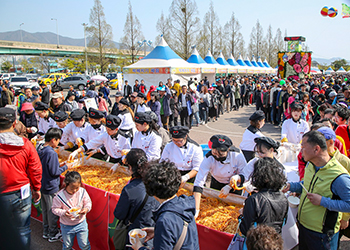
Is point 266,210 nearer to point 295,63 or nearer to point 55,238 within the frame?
point 55,238

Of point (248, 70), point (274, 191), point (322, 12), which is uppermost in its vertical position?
point (322, 12)

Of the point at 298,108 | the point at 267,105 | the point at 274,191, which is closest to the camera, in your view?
the point at 274,191

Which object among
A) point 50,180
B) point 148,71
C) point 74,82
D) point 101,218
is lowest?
point 101,218

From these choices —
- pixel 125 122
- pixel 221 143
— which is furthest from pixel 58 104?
pixel 221 143

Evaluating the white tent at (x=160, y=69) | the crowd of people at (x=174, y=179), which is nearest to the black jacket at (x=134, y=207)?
the crowd of people at (x=174, y=179)

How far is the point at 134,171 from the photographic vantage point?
254cm

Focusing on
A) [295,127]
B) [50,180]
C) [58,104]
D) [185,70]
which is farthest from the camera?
[185,70]

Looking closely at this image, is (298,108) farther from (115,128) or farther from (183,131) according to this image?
(115,128)

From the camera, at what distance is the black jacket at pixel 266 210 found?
1992mm

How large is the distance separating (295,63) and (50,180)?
22872 millimetres

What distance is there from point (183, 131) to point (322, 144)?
5.93 feet

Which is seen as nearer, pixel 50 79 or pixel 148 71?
pixel 148 71

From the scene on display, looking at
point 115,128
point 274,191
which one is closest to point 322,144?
point 274,191

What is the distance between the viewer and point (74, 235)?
10.4 feet
